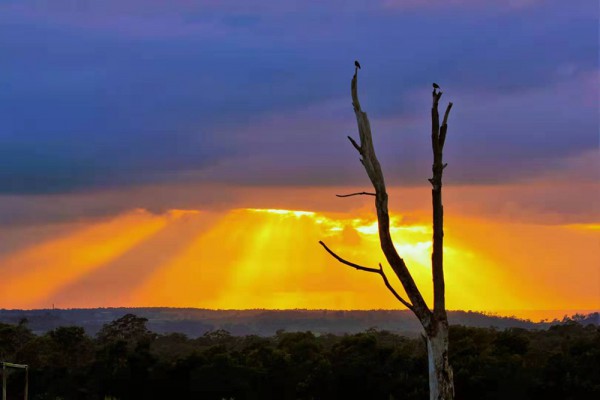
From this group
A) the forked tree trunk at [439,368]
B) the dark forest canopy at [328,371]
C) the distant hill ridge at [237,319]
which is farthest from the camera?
the distant hill ridge at [237,319]

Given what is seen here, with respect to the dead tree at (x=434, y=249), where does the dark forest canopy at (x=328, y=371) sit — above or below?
below

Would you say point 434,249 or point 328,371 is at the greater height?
point 434,249

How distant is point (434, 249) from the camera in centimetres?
1271

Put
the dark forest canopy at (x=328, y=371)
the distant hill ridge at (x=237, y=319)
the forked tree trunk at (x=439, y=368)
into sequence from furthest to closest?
1. the distant hill ridge at (x=237, y=319)
2. the dark forest canopy at (x=328, y=371)
3. the forked tree trunk at (x=439, y=368)

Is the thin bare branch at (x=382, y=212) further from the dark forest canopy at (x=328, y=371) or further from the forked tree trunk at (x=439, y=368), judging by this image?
the dark forest canopy at (x=328, y=371)

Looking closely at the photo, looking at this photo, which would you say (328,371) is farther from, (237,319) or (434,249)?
(237,319)

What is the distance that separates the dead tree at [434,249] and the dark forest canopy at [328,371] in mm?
24036

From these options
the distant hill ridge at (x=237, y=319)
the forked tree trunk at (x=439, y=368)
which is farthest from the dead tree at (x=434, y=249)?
the distant hill ridge at (x=237, y=319)

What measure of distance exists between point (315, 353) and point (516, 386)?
38.8 feet

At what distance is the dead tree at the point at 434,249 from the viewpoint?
494 inches

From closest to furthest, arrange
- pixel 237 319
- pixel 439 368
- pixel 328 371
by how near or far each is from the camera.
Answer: pixel 439 368 → pixel 328 371 → pixel 237 319

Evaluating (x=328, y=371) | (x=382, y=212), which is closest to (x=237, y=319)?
(x=328, y=371)

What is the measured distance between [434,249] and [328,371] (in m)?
28.0

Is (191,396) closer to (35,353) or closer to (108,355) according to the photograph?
(108,355)
